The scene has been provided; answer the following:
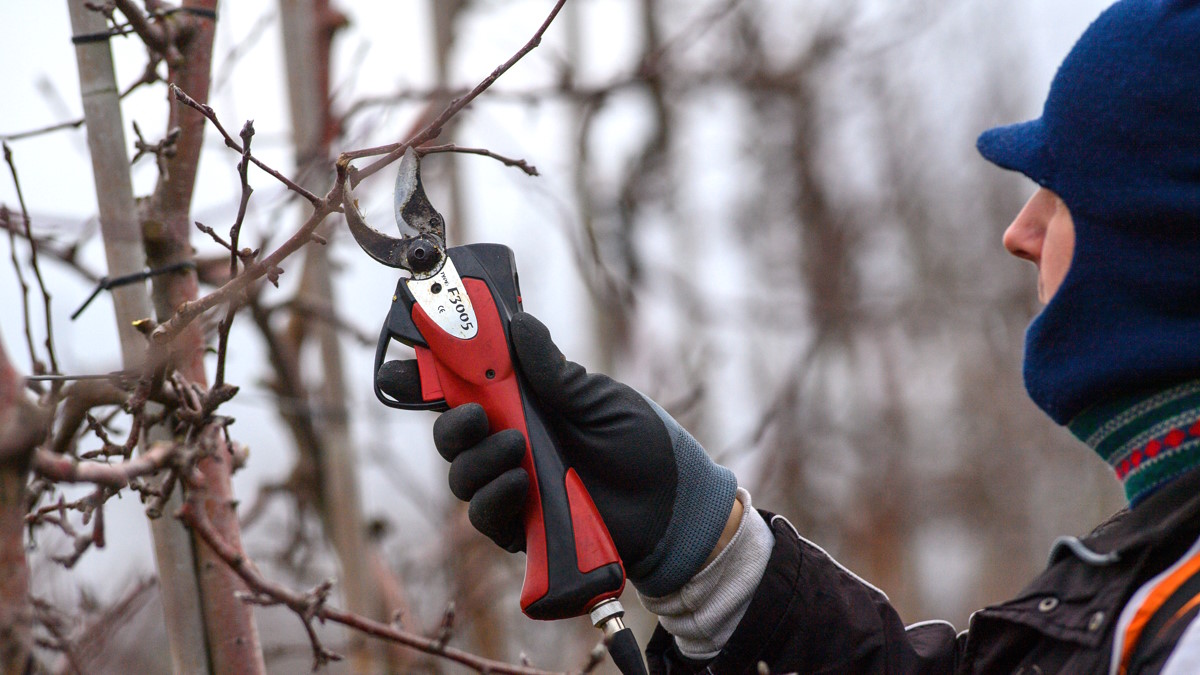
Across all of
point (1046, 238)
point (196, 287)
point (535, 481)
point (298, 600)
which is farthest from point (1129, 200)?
point (196, 287)

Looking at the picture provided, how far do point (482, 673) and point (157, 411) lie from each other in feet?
2.21

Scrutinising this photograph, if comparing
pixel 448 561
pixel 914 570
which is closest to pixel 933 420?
pixel 914 570

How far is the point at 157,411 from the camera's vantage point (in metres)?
1.48

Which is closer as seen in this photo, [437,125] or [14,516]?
[14,516]

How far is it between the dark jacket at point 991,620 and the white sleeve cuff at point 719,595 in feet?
0.07

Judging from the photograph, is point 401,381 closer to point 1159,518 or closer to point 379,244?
point 379,244

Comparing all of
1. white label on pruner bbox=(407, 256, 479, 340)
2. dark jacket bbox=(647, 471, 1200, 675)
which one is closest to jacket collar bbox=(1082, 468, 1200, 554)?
dark jacket bbox=(647, 471, 1200, 675)

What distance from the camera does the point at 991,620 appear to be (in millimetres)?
1354

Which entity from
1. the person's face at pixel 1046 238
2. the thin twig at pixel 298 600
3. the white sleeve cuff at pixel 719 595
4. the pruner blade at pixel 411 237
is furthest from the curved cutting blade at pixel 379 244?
the person's face at pixel 1046 238

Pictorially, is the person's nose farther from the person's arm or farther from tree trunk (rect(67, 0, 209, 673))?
tree trunk (rect(67, 0, 209, 673))

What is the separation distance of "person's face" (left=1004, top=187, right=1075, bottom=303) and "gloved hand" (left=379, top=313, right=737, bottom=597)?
58 cm

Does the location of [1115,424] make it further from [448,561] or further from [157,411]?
[448,561]

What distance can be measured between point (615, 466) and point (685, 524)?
15cm

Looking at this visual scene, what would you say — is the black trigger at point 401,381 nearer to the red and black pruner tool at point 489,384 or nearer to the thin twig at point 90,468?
the red and black pruner tool at point 489,384
